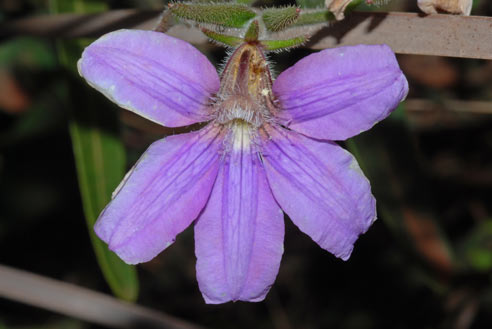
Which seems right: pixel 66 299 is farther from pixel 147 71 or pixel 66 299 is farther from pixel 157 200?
pixel 147 71

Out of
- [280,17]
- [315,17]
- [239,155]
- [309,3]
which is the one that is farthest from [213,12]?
[309,3]

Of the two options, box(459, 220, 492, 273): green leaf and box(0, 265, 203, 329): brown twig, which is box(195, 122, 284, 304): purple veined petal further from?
box(459, 220, 492, 273): green leaf

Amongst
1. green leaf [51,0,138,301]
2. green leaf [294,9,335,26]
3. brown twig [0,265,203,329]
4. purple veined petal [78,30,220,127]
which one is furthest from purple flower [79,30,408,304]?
brown twig [0,265,203,329]

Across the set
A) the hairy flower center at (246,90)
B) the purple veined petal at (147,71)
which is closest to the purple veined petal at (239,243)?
the hairy flower center at (246,90)

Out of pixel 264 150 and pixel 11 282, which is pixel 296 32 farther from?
pixel 11 282

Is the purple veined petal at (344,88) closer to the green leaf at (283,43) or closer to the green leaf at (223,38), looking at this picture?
the green leaf at (283,43)

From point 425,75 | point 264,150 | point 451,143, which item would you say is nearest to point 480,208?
point 451,143
